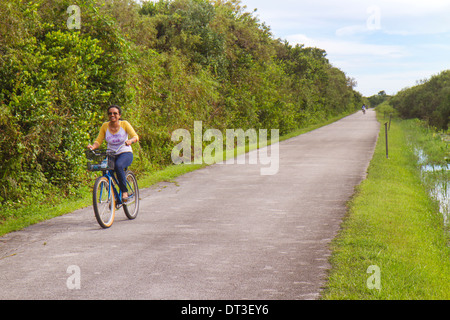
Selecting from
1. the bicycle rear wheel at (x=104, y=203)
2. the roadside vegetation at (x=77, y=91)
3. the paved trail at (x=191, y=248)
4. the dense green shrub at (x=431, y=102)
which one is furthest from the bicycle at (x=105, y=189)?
the dense green shrub at (x=431, y=102)

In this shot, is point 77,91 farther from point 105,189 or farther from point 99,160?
point 105,189

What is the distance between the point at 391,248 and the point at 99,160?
483cm

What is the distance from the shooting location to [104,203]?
8.17 m

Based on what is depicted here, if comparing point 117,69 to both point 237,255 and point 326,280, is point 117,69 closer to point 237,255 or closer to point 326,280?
point 237,255

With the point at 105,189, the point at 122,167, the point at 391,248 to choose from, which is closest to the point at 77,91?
the point at 122,167

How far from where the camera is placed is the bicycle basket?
8.12 meters

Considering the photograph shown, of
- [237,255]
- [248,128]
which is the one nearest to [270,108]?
[248,128]

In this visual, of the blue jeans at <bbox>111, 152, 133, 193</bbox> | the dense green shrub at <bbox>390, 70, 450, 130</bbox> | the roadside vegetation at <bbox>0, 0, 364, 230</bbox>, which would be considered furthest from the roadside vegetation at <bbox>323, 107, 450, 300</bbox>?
the dense green shrub at <bbox>390, 70, 450, 130</bbox>

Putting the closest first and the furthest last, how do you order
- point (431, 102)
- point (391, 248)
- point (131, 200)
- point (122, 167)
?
1. point (391, 248)
2. point (122, 167)
3. point (131, 200)
4. point (431, 102)

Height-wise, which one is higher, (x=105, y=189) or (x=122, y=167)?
(x=122, y=167)

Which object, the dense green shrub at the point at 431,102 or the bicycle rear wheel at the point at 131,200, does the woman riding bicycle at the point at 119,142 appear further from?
the dense green shrub at the point at 431,102

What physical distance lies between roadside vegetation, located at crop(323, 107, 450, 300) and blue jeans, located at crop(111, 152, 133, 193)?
3.63 meters

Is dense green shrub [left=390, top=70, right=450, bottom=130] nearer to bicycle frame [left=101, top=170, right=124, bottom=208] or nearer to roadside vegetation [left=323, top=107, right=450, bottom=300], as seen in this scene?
roadside vegetation [left=323, top=107, right=450, bottom=300]

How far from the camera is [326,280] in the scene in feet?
18.1
